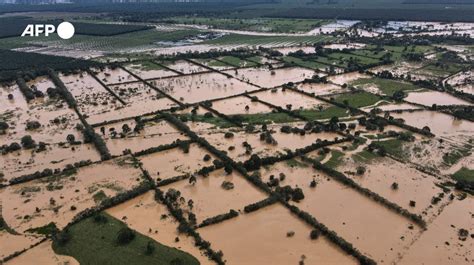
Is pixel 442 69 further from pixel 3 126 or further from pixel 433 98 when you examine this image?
pixel 3 126

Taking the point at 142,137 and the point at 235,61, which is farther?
the point at 235,61

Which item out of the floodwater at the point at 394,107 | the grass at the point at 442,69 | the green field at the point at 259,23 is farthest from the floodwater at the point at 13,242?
the green field at the point at 259,23

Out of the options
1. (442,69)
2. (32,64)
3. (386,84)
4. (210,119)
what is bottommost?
(32,64)

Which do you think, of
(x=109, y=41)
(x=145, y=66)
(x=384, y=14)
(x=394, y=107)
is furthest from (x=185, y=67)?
(x=384, y=14)

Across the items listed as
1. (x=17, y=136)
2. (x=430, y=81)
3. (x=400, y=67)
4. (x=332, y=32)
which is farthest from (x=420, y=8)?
(x=17, y=136)

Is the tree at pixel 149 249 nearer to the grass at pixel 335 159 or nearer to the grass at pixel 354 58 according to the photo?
the grass at pixel 335 159
